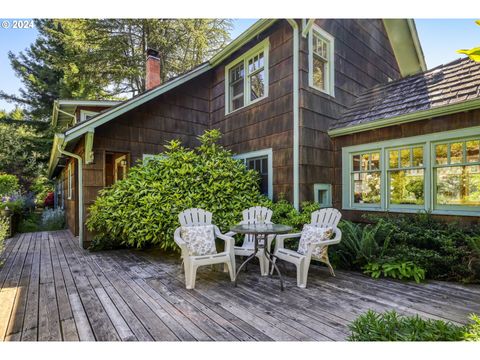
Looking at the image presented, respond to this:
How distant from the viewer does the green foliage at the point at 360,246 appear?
3.67 meters

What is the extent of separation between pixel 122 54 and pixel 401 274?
506 inches

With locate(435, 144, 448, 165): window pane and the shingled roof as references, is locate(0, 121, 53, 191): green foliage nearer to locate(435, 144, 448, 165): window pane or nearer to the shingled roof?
the shingled roof

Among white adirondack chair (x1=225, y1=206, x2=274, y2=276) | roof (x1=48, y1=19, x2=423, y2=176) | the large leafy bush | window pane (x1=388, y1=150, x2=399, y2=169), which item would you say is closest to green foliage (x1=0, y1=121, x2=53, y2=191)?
roof (x1=48, y1=19, x2=423, y2=176)

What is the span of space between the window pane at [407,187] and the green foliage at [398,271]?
146 cm

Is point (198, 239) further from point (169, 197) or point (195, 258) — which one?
point (169, 197)

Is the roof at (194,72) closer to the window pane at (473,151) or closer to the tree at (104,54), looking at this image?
the window pane at (473,151)

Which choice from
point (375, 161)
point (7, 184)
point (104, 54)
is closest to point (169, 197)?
point (375, 161)

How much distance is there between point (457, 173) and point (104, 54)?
41.7 ft

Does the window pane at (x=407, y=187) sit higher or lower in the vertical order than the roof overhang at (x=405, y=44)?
lower

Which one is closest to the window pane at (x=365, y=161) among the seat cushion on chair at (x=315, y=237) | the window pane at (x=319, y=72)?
the window pane at (x=319, y=72)

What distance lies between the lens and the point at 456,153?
3990 millimetres

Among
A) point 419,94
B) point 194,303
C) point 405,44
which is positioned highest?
point 405,44
